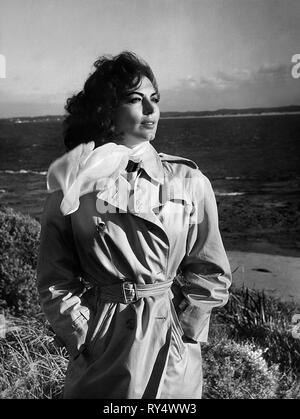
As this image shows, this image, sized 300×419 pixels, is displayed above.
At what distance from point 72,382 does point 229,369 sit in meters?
0.96

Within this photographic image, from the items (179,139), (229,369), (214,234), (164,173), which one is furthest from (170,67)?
(229,369)

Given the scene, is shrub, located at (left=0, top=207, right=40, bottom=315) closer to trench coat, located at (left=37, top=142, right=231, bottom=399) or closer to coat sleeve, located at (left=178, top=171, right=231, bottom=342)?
trench coat, located at (left=37, top=142, right=231, bottom=399)

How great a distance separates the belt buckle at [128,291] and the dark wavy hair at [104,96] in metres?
0.55

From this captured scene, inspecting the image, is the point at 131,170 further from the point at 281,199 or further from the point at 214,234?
the point at 281,199

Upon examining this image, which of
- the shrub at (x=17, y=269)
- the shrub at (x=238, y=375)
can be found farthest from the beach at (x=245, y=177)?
the shrub at (x=238, y=375)

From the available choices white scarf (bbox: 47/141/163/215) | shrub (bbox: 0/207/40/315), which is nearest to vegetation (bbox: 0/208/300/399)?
shrub (bbox: 0/207/40/315)

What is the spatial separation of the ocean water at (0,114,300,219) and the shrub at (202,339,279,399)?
84 cm

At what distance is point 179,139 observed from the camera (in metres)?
3.02

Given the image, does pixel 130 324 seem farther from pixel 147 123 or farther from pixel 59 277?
pixel 147 123

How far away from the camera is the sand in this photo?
3117 mm

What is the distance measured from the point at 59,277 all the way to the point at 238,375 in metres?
1.27

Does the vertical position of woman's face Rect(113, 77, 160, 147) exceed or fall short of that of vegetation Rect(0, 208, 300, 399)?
it exceeds it
